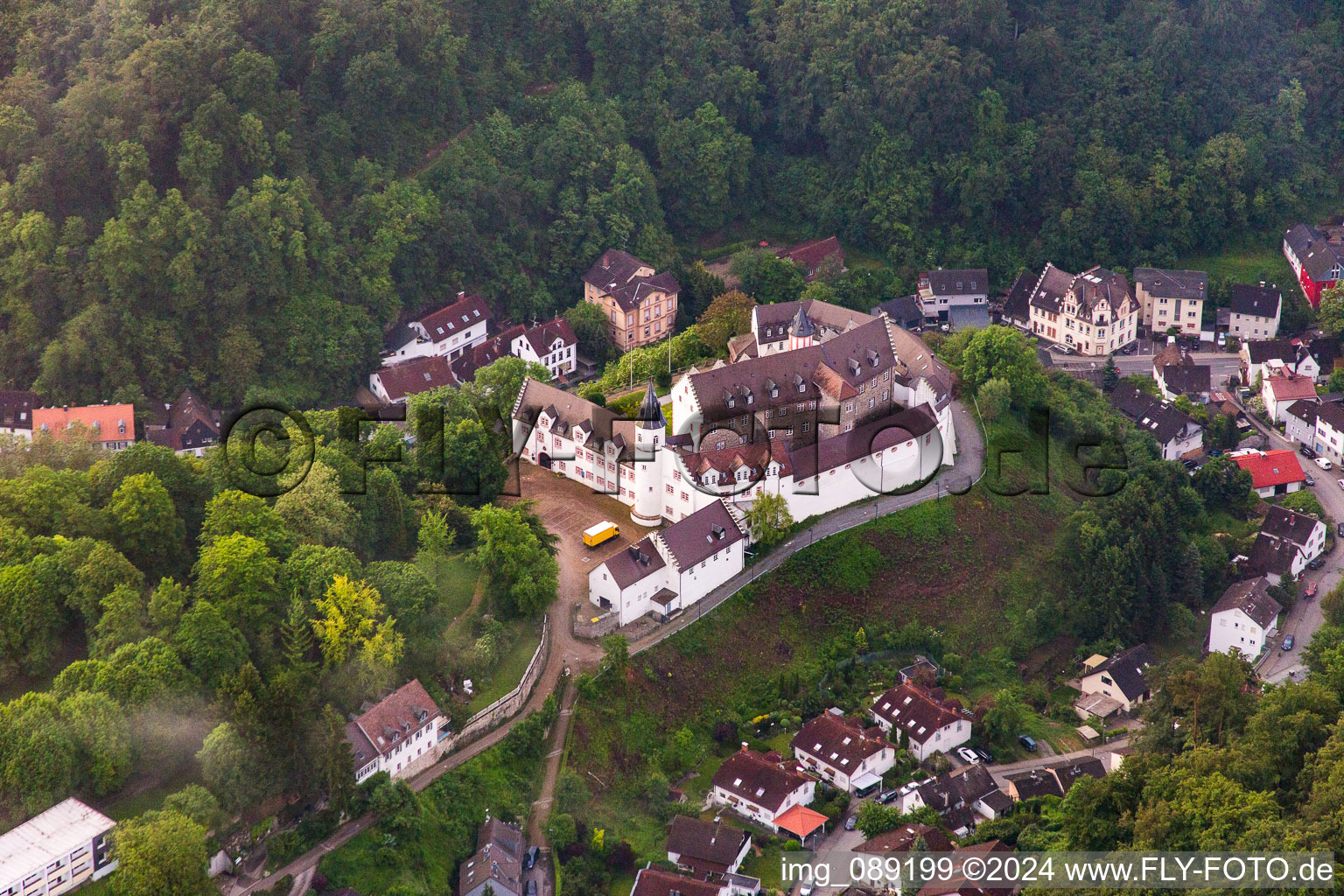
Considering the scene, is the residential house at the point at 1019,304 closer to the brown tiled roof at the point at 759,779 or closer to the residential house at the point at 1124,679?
the residential house at the point at 1124,679

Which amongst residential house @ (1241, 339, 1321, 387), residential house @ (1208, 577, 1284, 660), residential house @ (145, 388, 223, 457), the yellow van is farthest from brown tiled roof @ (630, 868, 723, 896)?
residential house @ (1241, 339, 1321, 387)

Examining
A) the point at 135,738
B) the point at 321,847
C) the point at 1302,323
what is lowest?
the point at 1302,323

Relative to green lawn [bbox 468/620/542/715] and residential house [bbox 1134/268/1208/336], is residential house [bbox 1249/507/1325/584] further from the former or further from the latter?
green lawn [bbox 468/620/542/715]

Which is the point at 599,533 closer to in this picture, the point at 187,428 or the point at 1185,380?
the point at 187,428

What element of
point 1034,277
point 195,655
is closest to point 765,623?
point 195,655

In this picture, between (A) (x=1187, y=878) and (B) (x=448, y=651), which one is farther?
(B) (x=448, y=651)

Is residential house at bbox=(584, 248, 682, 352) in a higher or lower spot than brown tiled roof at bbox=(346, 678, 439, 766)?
lower

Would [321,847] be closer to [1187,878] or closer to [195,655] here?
[195,655]
